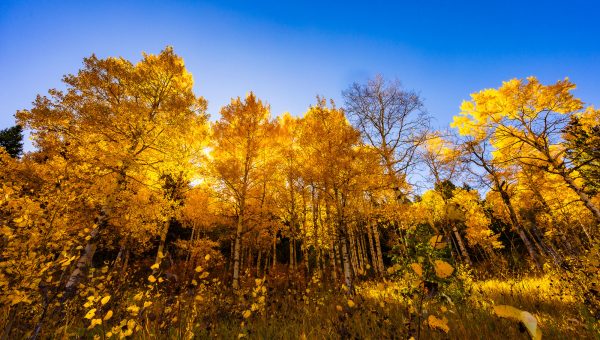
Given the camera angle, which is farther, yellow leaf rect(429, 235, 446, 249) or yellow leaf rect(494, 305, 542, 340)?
yellow leaf rect(429, 235, 446, 249)

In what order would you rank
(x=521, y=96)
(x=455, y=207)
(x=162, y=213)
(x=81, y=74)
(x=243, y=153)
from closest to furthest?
(x=455, y=207), (x=81, y=74), (x=521, y=96), (x=243, y=153), (x=162, y=213)

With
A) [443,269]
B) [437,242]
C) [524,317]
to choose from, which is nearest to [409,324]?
[437,242]

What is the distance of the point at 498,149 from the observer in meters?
11.0

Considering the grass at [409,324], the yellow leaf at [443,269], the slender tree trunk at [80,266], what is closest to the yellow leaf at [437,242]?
the yellow leaf at [443,269]

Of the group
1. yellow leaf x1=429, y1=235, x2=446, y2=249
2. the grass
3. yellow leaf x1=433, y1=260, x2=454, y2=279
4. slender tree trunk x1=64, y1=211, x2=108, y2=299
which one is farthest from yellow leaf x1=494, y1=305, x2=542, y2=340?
slender tree trunk x1=64, y1=211, x2=108, y2=299

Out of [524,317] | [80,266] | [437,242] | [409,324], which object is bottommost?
[409,324]

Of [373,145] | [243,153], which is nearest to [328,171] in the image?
[373,145]

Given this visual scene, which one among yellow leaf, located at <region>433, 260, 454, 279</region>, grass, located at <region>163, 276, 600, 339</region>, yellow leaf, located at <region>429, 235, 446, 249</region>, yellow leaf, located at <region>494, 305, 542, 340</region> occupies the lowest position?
grass, located at <region>163, 276, 600, 339</region>

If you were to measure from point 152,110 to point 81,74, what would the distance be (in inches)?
80.0

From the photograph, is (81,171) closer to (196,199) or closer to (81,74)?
(81,74)

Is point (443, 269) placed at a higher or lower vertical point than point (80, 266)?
lower

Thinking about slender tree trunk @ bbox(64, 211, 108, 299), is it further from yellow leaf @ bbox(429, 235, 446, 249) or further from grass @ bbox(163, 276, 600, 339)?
yellow leaf @ bbox(429, 235, 446, 249)

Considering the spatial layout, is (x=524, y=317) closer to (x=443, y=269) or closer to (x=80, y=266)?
(x=443, y=269)

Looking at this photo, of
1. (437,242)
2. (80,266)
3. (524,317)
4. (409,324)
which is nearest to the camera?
(524,317)
